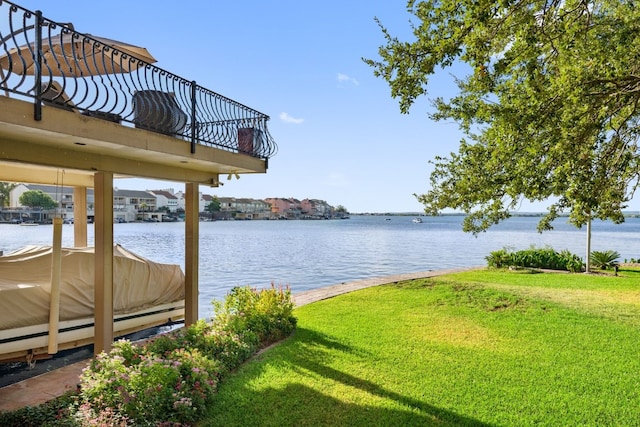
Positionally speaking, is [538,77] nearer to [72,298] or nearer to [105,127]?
[105,127]

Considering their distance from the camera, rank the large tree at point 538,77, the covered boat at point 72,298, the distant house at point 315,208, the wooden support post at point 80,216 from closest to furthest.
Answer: the large tree at point 538,77 < the covered boat at point 72,298 < the wooden support post at point 80,216 < the distant house at point 315,208

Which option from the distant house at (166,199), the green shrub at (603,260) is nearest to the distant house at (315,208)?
the distant house at (166,199)

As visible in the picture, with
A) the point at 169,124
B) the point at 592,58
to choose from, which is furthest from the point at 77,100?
the point at 592,58

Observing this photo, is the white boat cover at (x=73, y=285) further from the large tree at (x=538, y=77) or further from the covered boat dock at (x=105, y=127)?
the large tree at (x=538, y=77)

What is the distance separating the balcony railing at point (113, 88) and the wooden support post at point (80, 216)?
3.08m

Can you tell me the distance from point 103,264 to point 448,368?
5490mm

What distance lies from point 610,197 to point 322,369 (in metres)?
5.73

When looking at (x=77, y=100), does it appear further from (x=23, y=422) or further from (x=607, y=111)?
(x=607, y=111)

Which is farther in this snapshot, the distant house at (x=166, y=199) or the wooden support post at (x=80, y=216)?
the distant house at (x=166, y=199)

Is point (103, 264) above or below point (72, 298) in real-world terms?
above

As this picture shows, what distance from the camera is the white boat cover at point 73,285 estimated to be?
6.41m

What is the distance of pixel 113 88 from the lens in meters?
6.06

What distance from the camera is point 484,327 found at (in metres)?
8.92

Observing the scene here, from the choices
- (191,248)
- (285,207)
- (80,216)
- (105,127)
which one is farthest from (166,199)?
(105,127)
